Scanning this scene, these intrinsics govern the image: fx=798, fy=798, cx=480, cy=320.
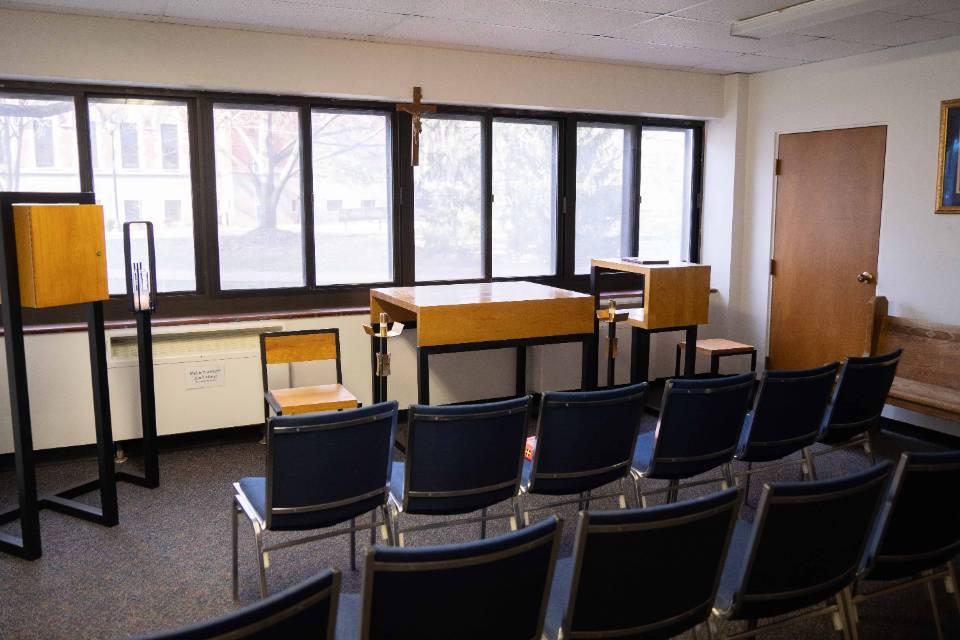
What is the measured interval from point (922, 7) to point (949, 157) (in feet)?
3.90

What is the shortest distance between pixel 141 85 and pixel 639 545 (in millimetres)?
4350

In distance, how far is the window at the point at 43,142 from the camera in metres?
4.80

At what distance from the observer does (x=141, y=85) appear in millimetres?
4930

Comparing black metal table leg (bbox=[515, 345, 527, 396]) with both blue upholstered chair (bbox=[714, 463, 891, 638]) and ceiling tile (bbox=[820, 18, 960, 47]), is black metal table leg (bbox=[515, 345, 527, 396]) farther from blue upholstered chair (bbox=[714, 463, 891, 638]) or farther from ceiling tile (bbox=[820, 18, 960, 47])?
blue upholstered chair (bbox=[714, 463, 891, 638])

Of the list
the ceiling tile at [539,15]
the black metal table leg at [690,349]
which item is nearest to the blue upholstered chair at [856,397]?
the black metal table leg at [690,349]

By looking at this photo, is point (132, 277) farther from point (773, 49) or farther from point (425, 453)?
point (773, 49)

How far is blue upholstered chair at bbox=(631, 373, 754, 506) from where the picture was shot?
3.28 m

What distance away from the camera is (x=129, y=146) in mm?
5066

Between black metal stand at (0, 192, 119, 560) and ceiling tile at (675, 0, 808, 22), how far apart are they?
335 cm

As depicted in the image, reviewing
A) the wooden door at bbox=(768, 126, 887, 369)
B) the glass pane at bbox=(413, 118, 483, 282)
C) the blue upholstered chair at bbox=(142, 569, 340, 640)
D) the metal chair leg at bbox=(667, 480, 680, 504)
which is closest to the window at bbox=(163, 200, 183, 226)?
the glass pane at bbox=(413, 118, 483, 282)

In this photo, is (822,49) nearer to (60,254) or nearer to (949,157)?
(949,157)

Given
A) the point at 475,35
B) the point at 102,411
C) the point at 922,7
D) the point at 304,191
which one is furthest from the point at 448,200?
the point at 922,7

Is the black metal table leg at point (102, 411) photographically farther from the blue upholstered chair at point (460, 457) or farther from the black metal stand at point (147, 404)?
the blue upholstered chair at point (460, 457)

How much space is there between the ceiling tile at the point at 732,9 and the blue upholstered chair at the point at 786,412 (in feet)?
6.80
